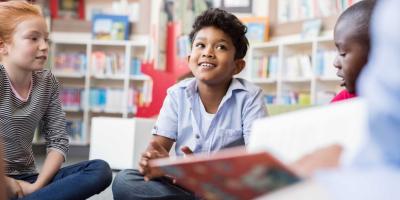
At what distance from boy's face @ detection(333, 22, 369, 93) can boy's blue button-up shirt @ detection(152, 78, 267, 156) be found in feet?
1.27

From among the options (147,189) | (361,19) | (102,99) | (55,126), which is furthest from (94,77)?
(361,19)

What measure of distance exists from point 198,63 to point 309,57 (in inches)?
125

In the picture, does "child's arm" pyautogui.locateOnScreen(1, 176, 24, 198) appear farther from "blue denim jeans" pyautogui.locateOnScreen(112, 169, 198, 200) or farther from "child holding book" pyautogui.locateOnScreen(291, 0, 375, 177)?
"child holding book" pyautogui.locateOnScreen(291, 0, 375, 177)

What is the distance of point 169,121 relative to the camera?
158cm

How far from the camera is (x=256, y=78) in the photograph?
16.5 feet

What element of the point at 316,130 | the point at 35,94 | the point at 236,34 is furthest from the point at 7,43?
the point at 316,130

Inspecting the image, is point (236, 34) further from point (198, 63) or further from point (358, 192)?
point (358, 192)

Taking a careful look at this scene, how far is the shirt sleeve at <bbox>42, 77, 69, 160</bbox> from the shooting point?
1.58 m

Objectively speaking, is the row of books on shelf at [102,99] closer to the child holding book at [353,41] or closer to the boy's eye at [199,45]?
the boy's eye at [199,45]

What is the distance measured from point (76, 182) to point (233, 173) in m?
1.00

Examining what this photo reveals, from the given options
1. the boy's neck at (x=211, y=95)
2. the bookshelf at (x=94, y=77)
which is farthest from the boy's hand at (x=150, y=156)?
the bookshelf at (x=94, y=77)

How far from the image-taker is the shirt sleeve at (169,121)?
1.57m

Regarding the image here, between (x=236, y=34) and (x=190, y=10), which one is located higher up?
(x=190, y=10)

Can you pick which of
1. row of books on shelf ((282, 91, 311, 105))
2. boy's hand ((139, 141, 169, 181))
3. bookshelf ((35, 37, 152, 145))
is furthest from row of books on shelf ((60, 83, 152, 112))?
boy's hand ((139, 141, 169, 181))
